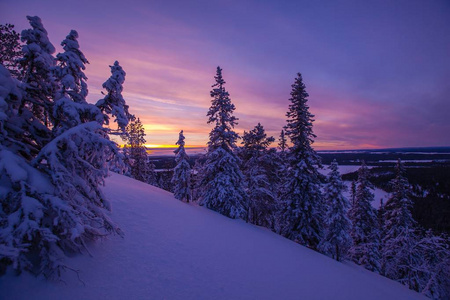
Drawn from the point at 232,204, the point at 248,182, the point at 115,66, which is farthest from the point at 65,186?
the point at 248,182

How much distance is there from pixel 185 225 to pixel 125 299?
18.7 feet

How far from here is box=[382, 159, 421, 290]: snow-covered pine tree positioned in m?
19.4

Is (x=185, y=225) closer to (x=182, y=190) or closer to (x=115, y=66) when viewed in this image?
(x=115, y=66)

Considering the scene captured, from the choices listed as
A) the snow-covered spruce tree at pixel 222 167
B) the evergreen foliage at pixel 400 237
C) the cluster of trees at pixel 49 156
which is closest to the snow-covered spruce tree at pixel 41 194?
the cluster of trees at pixel 49 156

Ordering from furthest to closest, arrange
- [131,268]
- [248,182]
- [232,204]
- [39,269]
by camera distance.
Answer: [248,182] < [232,204] < [131,268] < [39,269]

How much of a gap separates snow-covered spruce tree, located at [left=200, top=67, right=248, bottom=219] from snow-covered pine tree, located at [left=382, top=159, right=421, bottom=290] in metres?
15.0

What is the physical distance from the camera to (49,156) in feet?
13.4

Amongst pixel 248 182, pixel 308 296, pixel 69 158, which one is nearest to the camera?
pixel 69 158

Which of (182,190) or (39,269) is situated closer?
(39,269)

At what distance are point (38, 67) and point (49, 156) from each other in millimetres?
2864

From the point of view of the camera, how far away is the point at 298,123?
62.6 ft

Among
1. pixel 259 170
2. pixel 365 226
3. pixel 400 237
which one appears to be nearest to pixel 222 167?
pixel 259 170

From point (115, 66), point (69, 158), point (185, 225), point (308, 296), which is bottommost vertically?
point (308, 296)

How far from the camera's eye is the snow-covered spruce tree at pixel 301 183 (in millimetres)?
18391
